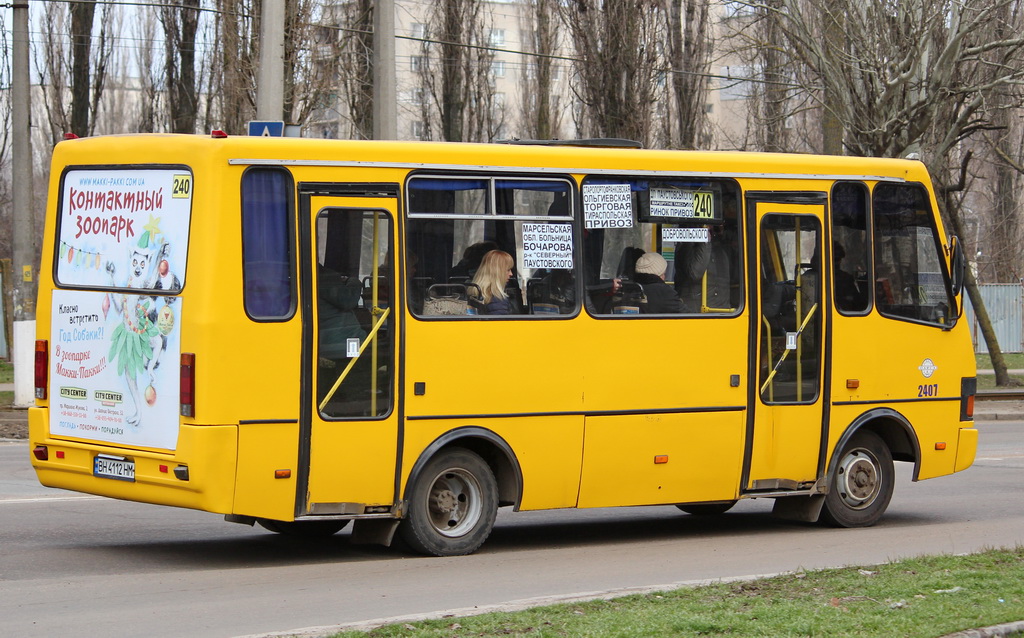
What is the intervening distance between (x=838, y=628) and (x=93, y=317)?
5205mm

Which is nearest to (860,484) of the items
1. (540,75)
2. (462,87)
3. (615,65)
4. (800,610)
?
(800,610)

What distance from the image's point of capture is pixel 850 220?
1114 cm

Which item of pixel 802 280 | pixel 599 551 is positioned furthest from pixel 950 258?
pixel 599 551

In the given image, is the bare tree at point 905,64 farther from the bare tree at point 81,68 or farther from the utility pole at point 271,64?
the bare tree at point 81,68

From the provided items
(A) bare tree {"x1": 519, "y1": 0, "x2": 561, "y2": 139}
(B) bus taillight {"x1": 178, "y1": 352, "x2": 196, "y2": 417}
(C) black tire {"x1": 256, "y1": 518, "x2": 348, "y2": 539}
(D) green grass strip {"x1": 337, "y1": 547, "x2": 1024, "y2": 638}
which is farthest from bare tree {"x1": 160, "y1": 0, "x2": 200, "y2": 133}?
(D) green grass strip {"x1": 337, "y1": 547, "x2": 1024, "y2": 638}

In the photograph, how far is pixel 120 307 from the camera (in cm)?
897

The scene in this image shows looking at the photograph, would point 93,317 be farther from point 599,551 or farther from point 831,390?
point 831,390

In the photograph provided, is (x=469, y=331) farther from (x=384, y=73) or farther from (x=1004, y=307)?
(x=1004, y=307)

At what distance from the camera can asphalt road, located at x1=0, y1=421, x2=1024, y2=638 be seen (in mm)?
7344

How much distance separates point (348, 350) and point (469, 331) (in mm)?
895

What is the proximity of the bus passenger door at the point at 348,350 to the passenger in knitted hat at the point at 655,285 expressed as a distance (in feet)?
6.62

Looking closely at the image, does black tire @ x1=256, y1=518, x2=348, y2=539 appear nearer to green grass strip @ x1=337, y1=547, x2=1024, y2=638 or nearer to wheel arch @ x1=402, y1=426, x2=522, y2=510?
wheel arch @ x1=402, y1=426, x2=522, y2=510

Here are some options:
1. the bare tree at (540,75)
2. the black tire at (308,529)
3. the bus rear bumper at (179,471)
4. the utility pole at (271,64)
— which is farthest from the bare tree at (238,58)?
Answer: the bus rear bumper at (179,471)

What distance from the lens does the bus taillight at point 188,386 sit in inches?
331
